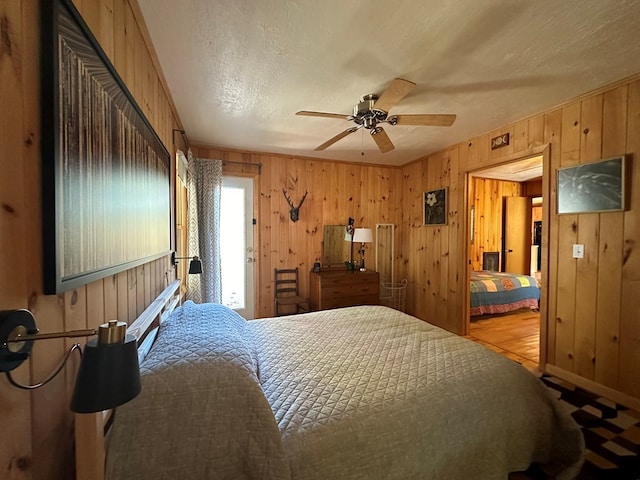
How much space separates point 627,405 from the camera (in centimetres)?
203

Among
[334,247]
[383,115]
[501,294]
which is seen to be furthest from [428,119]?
[501,294]

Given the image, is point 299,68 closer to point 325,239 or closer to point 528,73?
point 528,73

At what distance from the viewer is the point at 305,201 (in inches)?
162

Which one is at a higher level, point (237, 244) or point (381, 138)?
point (381, 138)

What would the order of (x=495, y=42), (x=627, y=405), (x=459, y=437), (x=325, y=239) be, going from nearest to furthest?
(x=459, y=437) < (x=495, y=42) < (x=627, y=405) < (x=325, y=239)

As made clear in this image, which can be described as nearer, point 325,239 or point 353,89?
point 353,89

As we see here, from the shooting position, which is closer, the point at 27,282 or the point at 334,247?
the point at 27,282

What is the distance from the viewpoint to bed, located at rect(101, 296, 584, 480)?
33.0 inches

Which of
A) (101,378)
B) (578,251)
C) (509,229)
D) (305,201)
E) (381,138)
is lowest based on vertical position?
(101,378)

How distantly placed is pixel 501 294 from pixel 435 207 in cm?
172

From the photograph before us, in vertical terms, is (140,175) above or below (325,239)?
above

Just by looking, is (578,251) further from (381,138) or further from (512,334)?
(381,138)

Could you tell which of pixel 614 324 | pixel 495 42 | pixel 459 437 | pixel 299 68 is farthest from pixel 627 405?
pixel 299 68

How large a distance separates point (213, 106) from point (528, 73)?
8.12 feet
